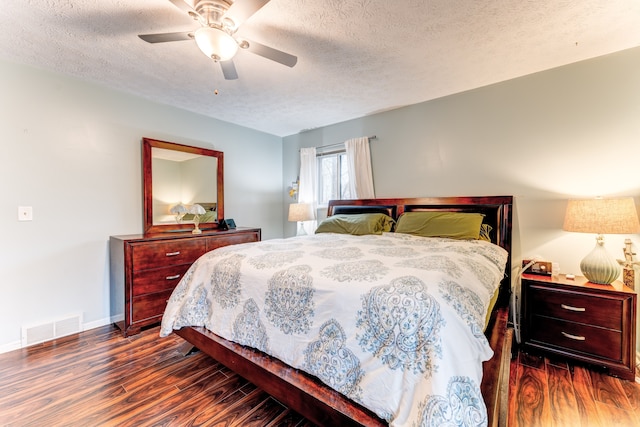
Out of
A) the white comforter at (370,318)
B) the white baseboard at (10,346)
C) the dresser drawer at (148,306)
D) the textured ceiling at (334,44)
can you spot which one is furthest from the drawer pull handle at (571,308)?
the white baseboard at (10,346)

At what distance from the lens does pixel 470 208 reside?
2.86 metres

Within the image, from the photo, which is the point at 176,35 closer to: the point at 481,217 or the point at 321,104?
the point at 321,104

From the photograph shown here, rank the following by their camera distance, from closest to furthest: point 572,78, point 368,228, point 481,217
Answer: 1. point 572,78
2. point 481,217
3. point 368,228

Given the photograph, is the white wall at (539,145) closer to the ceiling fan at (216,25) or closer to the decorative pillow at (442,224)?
the decorative pillow at (442,224)

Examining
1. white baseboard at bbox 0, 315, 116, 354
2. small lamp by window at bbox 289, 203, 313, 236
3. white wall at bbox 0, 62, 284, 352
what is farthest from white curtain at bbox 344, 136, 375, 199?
white baseboard at bbox 0, 315, 116, 354

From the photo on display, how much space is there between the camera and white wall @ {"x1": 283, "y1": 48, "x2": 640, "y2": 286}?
221cm

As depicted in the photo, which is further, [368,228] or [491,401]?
[368,228]

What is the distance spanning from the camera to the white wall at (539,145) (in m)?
2.21

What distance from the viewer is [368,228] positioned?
3.03 metres

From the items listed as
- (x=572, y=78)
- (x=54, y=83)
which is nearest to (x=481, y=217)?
(x=572, y=78)

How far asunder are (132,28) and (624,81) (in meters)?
3.77

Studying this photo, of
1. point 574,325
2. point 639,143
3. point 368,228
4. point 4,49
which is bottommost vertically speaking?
point 574,325

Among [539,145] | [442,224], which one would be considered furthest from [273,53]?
[539,145]

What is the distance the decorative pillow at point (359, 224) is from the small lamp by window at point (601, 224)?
1597 mm
